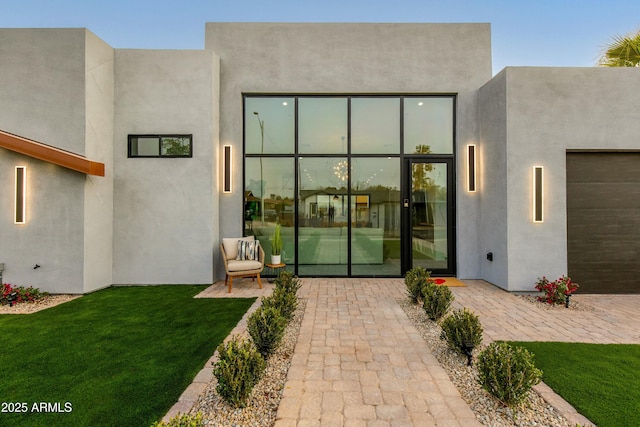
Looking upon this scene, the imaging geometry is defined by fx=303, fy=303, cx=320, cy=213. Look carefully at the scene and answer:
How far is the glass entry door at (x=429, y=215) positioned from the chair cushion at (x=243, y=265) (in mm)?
3582

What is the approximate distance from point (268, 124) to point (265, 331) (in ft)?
18.2

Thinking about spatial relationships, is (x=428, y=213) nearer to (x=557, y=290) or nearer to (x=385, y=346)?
(x=557, y=290)

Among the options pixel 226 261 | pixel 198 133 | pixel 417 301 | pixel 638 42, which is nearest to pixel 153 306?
pixel 226 261

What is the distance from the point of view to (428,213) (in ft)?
24.5

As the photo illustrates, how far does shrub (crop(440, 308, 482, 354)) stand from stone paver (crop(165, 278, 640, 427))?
310 mm

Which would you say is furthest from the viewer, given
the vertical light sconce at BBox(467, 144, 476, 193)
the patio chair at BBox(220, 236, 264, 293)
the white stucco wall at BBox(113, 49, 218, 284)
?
the vertical light sconce at BBox(467, 144, 476, 193)

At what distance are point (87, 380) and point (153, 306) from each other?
248 cm

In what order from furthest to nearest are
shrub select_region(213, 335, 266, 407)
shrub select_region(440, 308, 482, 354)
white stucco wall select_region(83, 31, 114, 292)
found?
white stucco wall select_region(83, 31, 114, 292) → shrub select_region(440, 308, 482, 354) → shrub select_region(213, 335, 266, 407)

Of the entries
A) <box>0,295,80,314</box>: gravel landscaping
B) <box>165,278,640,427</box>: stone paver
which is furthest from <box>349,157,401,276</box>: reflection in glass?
<box>0,295,80,314</box>: gravel landscaping

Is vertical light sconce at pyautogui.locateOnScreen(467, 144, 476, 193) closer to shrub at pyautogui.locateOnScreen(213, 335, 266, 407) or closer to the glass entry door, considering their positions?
the glass entry door

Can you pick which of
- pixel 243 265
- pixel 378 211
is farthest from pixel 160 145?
pixel 378 211

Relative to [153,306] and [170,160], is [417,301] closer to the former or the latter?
[153,306]

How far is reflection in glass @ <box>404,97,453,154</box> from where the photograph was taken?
24.6ft

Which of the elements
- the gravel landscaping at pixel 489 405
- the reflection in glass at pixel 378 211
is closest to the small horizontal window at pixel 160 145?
the reflection in glass at pixel 378 211
